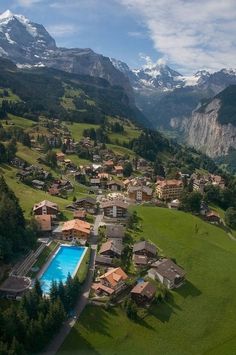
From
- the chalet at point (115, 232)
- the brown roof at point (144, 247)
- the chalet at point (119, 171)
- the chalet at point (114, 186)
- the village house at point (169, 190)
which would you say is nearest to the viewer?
Answer: the brown roof at point (144, 247)

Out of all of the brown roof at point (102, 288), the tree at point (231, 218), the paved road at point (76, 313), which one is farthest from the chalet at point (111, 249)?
the tree at point (231, 218)

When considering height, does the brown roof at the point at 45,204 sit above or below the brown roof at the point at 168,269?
above

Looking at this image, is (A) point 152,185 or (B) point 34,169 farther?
(A) point 152,185

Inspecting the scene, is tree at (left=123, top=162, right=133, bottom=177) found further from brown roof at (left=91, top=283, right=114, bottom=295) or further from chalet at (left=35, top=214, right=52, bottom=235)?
brown roof at (left=91, top=283, right=114, bottom=295)

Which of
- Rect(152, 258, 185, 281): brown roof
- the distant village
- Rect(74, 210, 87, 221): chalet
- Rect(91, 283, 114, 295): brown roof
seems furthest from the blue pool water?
Rect(152, 258, 185, 281): brown roof

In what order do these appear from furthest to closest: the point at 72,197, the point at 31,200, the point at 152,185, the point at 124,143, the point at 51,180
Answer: the point at 124,143
the point at 152,185
the point at 51,180
the point at 72,197
the point at 31,200

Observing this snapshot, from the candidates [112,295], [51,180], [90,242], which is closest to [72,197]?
[51,180]

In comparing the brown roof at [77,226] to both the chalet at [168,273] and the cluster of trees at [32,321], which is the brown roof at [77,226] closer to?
the chalet at [168,273]

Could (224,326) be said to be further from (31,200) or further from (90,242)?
(31,200)
